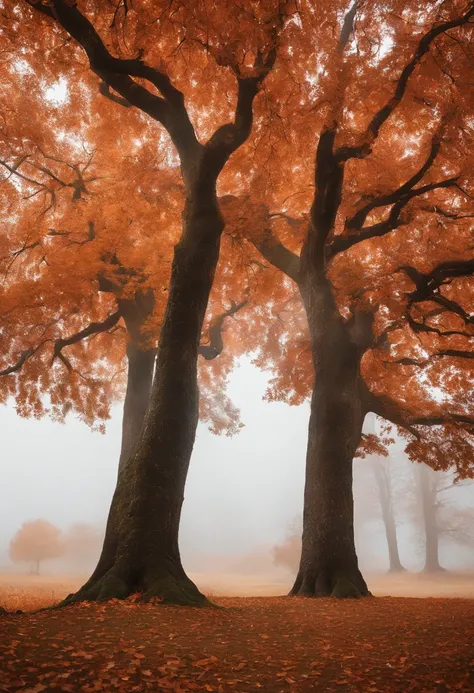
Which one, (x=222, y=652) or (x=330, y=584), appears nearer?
(x=222, y=652)

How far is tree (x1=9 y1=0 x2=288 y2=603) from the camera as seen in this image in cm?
623

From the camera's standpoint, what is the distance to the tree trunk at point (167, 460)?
20.0ft

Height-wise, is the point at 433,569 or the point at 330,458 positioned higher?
the point at 330,458

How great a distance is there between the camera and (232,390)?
7485 inches

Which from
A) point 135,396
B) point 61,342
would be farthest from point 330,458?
point 61,342

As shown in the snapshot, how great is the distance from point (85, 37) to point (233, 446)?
136 meters

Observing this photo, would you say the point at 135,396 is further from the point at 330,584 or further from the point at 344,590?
the point at 344,590

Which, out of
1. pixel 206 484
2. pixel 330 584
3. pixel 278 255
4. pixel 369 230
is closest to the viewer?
pixel 330 584

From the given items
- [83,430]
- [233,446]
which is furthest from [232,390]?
[83,430]

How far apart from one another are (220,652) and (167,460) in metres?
3.16

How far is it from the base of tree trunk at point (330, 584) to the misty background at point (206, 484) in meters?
60.0

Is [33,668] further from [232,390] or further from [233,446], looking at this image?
[232,390]

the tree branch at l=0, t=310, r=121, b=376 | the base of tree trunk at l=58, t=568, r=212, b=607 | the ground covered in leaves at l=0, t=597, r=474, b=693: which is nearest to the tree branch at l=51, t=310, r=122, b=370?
the tree branch at l=0, t=310, r=121, b=376

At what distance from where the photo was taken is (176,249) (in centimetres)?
802
